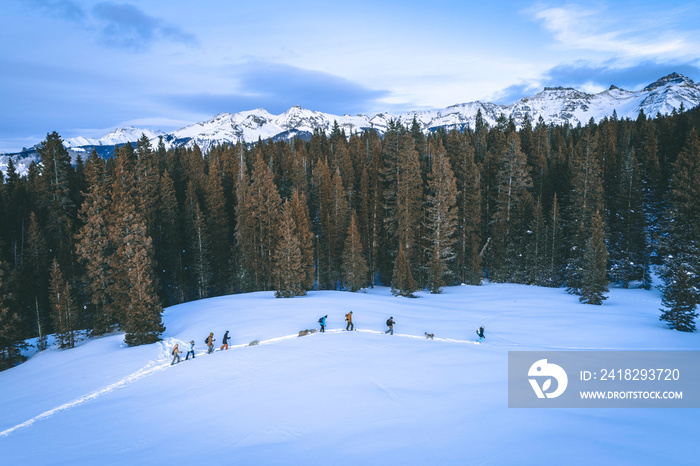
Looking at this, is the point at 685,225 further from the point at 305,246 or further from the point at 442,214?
the point at 305,246

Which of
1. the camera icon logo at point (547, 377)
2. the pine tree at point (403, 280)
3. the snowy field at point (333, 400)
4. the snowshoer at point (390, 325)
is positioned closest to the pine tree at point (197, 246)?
the snowy field at point (333, 400)

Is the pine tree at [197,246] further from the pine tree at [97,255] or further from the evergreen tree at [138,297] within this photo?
the evergreen tree at [138,297]

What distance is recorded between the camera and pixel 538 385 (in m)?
13.1

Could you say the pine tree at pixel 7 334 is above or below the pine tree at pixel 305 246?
below

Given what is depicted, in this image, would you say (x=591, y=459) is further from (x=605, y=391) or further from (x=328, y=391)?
(x=328, y=391)

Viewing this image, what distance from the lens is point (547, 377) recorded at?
13.6 metres

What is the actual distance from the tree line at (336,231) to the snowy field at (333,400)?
18.3 feet

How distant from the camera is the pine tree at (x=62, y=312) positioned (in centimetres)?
2719

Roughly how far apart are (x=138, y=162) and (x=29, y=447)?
127ft

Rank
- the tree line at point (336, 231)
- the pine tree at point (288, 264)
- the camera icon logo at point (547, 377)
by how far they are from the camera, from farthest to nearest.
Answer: the pine tree at point (288, 264) < the tree line at point (336, 231) < the camera icon logo at point (547, 377)

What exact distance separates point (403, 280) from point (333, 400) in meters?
25.2

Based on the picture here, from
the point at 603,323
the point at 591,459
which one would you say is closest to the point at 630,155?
the point at 603,323

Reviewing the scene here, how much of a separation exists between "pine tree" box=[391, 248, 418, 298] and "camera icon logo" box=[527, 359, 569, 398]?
21419 millimetres

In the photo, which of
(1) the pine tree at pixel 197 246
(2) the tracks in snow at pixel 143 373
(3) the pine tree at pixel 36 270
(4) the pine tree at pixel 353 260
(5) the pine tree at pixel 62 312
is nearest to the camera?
(2) the tracks in snow at pixel 143 373
